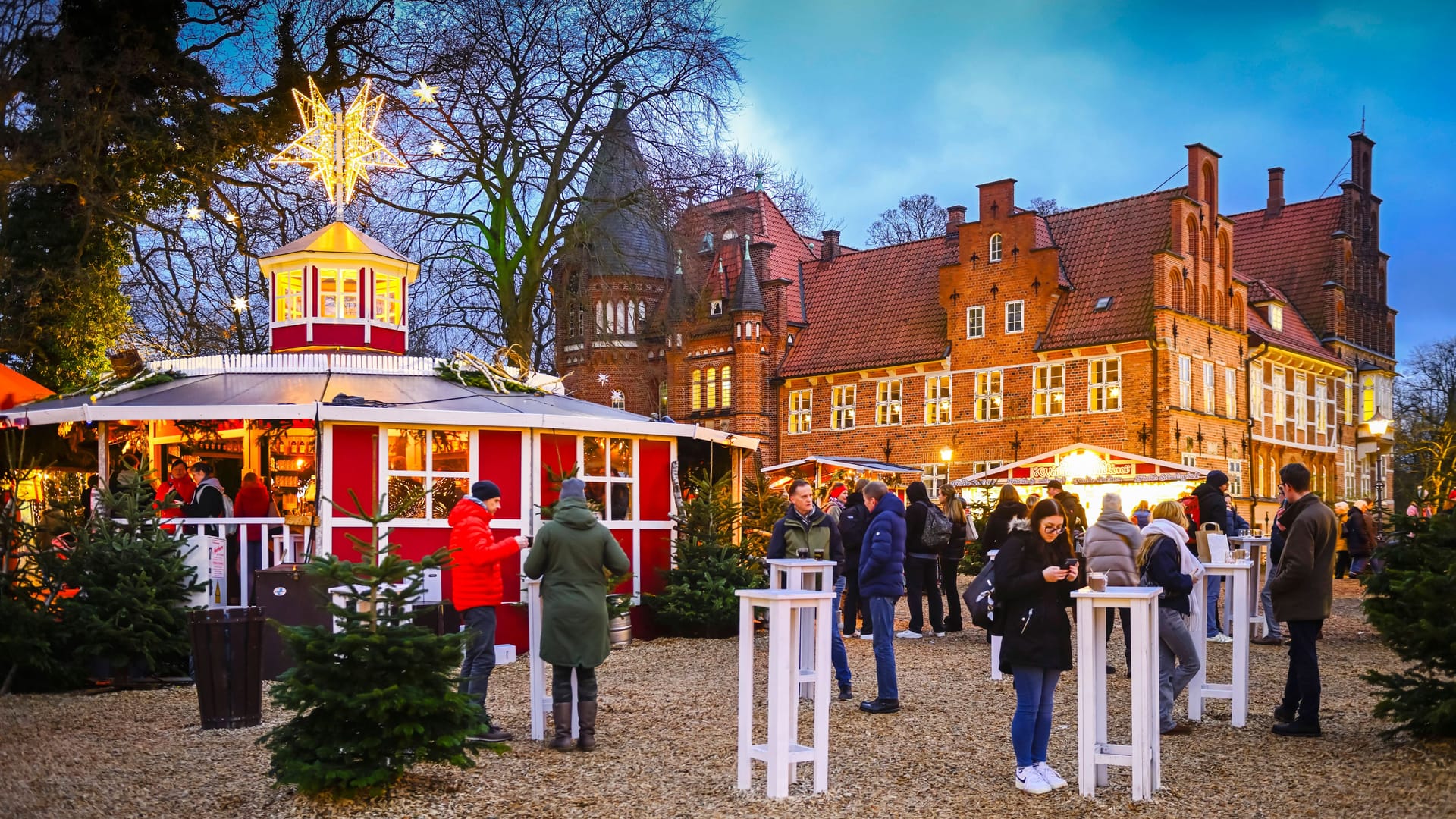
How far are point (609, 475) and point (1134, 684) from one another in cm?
981

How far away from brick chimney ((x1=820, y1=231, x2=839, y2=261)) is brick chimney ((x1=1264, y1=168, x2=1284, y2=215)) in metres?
15.4

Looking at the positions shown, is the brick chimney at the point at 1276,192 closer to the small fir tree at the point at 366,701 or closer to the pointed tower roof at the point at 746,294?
the pointed tower roof at the point at 746,294

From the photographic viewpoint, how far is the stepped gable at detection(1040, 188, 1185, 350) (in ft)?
124

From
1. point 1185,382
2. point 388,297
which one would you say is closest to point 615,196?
point 388,297

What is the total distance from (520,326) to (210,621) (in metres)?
14.8

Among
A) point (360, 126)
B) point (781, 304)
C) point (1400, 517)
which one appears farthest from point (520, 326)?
point (781, 304)

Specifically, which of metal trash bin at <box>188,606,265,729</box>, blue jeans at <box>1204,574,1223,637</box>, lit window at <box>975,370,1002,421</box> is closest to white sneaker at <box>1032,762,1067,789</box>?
metal trash bin at <box>188,606,265,729</box>

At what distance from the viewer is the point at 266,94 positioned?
23.8 m

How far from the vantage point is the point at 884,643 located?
1016 centimetres

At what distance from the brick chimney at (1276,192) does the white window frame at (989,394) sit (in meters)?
15.6

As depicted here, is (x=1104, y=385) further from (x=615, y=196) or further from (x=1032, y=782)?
(x=1032, y=782)

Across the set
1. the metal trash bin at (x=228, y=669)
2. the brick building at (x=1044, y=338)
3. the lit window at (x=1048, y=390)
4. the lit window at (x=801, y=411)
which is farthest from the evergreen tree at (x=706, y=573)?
the lit window at (x=801, y=411)

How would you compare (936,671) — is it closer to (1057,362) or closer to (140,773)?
(140,773)

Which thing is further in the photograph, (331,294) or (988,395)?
(988,395)
